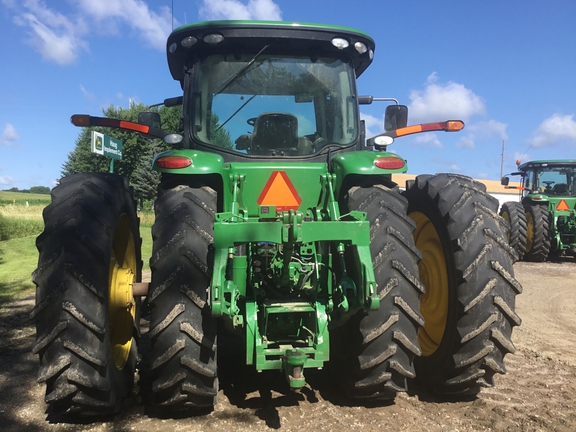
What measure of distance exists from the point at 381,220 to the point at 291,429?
1.41 metres

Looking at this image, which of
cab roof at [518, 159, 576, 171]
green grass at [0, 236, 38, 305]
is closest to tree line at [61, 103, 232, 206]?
green grass at [0, 236, 38, 305]

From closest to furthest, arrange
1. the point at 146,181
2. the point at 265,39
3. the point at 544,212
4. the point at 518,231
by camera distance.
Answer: the point at 265,39 < the point at 518,231 < the point at 544,212 < the point at 146,181

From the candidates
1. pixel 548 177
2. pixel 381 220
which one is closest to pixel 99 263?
pixel 381 220

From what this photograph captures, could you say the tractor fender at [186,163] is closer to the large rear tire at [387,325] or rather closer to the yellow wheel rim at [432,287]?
the large rear tire at [387,325]

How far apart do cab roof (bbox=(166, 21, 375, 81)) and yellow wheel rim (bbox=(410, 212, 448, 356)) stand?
4.89 feet

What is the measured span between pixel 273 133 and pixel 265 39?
28.4 inches

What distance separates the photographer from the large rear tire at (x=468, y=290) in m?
3.12

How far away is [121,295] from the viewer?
3502mm

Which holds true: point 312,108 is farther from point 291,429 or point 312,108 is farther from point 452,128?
point 291,429

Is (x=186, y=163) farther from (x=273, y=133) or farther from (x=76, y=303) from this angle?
(x=76, y=303)

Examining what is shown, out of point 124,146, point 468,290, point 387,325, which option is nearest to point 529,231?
point 468,290

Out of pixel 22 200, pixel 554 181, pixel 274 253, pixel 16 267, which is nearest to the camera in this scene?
pixel 274 253

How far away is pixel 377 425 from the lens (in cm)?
296

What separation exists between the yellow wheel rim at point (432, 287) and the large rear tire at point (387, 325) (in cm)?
59
